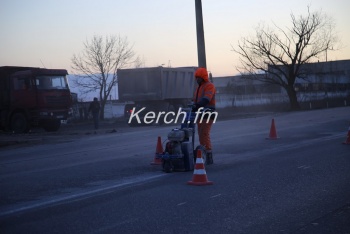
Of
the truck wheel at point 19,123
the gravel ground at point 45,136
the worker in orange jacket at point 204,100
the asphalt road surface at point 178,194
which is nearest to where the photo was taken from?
the asphalt road surface at point 178,194

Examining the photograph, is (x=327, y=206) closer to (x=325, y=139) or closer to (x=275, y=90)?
(x=325, y=139)

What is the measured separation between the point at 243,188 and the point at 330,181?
1.57m

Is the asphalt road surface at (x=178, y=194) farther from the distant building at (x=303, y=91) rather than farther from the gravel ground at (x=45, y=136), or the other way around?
the distant building at (x=303, y=91)

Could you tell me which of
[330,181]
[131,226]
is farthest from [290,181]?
[131,226]

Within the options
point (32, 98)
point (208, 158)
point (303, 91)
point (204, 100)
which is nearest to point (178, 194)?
point (204, 100)

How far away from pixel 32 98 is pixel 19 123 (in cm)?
190

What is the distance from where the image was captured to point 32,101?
83.3 feet

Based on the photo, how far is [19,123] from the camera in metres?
26.4

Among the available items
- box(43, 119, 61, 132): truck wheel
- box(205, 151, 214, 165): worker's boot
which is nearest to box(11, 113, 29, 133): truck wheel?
box(43, 119, 61, 132): truck wheel

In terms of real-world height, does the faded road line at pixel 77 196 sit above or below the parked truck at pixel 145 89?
below

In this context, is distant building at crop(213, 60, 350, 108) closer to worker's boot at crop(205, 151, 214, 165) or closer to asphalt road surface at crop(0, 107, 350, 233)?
asphalt road surface at crop(0, 107, 350, 233)

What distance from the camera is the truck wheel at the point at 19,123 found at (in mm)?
25972

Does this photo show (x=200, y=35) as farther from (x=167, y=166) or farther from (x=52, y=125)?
(x=167, y=166)

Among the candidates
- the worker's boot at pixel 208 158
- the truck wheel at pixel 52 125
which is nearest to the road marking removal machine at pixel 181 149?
the worker's boot at pixel 208 158
